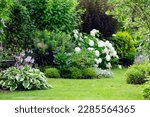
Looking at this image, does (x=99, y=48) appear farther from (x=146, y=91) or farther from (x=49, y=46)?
(x=146, y=91)

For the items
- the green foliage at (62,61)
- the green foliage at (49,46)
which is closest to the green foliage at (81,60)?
the green foliage at (62,61)

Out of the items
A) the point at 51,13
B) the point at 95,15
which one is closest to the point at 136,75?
the point at 51,13

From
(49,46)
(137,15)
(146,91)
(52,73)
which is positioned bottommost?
(146,91)

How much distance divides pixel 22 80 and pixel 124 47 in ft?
26.2

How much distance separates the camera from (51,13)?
52.5 feet

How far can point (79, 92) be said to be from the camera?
10773 millimetres

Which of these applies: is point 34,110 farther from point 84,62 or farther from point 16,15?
point 16,15

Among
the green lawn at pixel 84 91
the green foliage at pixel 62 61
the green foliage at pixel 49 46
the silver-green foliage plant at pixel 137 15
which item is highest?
the silver-green foliage plant at pixel 137 15

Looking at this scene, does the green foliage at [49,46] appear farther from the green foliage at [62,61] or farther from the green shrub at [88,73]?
the green shrub at [88,73]

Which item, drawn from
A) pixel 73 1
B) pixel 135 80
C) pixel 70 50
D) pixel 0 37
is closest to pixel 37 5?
pixel 73 1

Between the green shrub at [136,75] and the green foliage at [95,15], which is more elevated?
the green foliage at [95,15]

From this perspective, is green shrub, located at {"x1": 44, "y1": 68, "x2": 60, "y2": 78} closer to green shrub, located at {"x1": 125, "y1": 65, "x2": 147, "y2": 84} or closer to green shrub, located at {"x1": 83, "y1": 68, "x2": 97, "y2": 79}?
green shrub, located at {"x1": 83, "y1": 68, "x2": 97, "y2": 79}

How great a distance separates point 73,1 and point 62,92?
6380 mm

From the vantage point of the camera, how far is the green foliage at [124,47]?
60.3 ft
